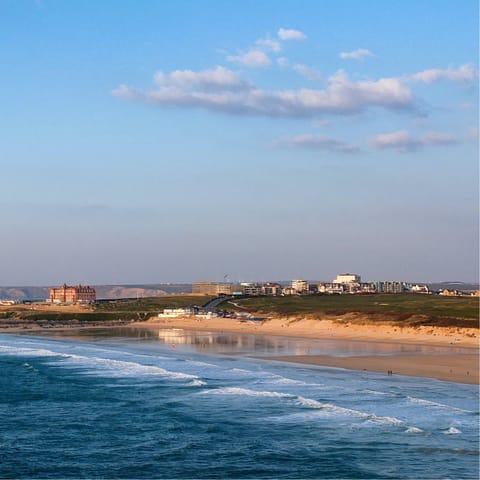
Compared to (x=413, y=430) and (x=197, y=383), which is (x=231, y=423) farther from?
(x=197, y=383)

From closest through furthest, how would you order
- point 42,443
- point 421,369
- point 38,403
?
point 42,443, point 38,403, point 421,369

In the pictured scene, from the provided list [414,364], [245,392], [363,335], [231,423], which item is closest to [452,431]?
[231,423]

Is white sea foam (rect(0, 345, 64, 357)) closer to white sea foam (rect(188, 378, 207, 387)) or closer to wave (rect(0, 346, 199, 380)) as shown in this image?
wave (rect(0, 346, 199, 380))

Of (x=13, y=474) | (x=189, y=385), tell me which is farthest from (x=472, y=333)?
(x=13, y=474)

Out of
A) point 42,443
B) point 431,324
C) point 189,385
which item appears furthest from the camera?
point 431,324

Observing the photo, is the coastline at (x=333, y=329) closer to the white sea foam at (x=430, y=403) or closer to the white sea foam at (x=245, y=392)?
the white sea foam at (x=430, y=403)

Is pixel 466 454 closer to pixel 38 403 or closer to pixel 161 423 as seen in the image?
pixel 161 423

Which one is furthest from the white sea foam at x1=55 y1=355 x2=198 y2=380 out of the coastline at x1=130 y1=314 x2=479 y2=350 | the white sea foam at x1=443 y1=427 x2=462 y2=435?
the coastline at x1=130 y1=314 x2=479 y2=350
